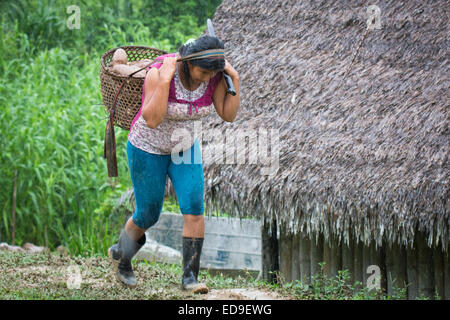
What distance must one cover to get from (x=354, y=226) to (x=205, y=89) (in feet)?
6.70

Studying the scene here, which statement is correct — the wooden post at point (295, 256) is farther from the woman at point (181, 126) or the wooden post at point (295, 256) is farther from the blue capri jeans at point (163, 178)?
the blue capri jeans at point (163, 178)

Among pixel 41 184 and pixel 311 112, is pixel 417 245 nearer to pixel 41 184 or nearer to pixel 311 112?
pixel 311 112

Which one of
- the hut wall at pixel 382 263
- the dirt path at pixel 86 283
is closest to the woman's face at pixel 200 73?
the dirt path at pixel 86 283

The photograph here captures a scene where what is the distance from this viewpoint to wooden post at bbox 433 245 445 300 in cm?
550

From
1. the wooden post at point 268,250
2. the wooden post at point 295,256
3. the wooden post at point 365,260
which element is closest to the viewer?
the wooden post at point 365,260

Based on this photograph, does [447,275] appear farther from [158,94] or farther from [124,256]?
[158,94]

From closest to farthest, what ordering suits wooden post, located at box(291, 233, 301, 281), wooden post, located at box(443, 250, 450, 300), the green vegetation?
1. wooden post, located at box(443, 250, 450, 300)
2. wooden post, located at box(291, 233, 301, 281)
3. the green vegetation

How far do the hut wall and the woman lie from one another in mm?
1937

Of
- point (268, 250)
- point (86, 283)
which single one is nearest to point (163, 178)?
point (86, 283)

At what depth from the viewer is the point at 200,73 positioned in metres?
3.76

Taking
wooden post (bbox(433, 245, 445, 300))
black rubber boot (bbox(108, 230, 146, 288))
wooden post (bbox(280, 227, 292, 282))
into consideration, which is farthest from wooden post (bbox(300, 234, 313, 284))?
black rubber boot (bbox(108, 230, 146, 288))

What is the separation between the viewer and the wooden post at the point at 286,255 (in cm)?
645

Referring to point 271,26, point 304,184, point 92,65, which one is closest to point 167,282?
point 304,184

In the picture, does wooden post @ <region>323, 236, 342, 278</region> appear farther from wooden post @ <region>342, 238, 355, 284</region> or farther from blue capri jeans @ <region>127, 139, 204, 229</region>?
blue capri jeans @ <region>127, 139, 204, 229</region>
